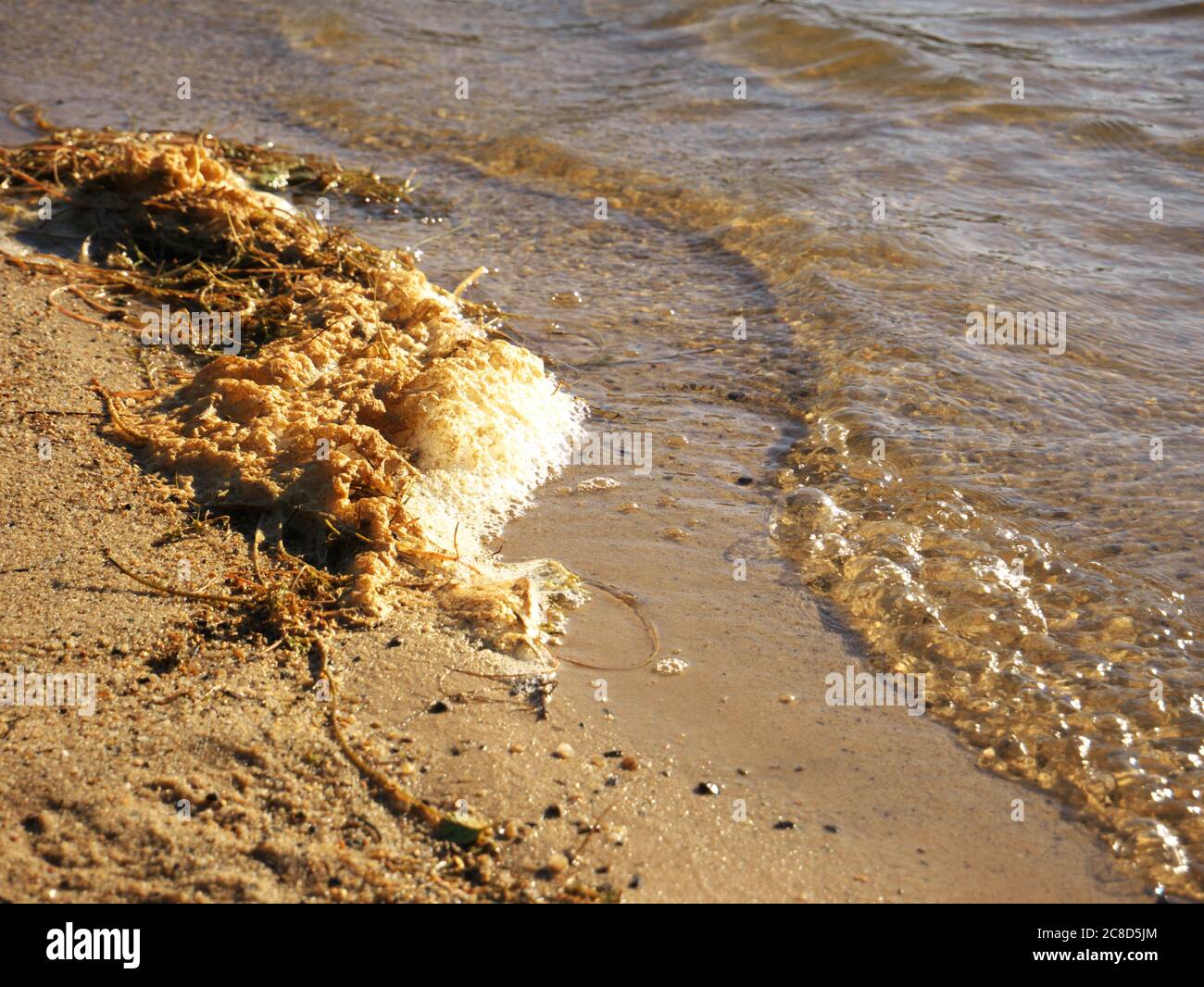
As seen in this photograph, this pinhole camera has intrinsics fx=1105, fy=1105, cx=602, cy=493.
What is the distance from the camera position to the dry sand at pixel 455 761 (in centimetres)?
245

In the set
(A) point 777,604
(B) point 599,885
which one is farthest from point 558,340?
(B) point 599,885

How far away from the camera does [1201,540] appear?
3865 millimetres

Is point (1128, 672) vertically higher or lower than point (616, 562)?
lower

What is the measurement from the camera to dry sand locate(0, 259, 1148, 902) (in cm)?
245

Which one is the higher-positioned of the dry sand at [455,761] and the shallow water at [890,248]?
the shallow water at [890,248]

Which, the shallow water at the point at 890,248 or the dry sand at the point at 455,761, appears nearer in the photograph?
the dry sand at the point at 455,761

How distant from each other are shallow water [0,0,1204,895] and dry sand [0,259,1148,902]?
0.99ft

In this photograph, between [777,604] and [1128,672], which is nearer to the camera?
[1128,672]

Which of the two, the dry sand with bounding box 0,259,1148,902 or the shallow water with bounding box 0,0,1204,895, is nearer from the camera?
the dry sand with bounding box 0,259,1148,902

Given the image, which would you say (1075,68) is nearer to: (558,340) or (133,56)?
(558,340)

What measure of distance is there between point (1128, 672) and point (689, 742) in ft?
4.56

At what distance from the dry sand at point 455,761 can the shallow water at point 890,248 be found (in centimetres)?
30

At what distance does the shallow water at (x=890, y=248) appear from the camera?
342 cm
